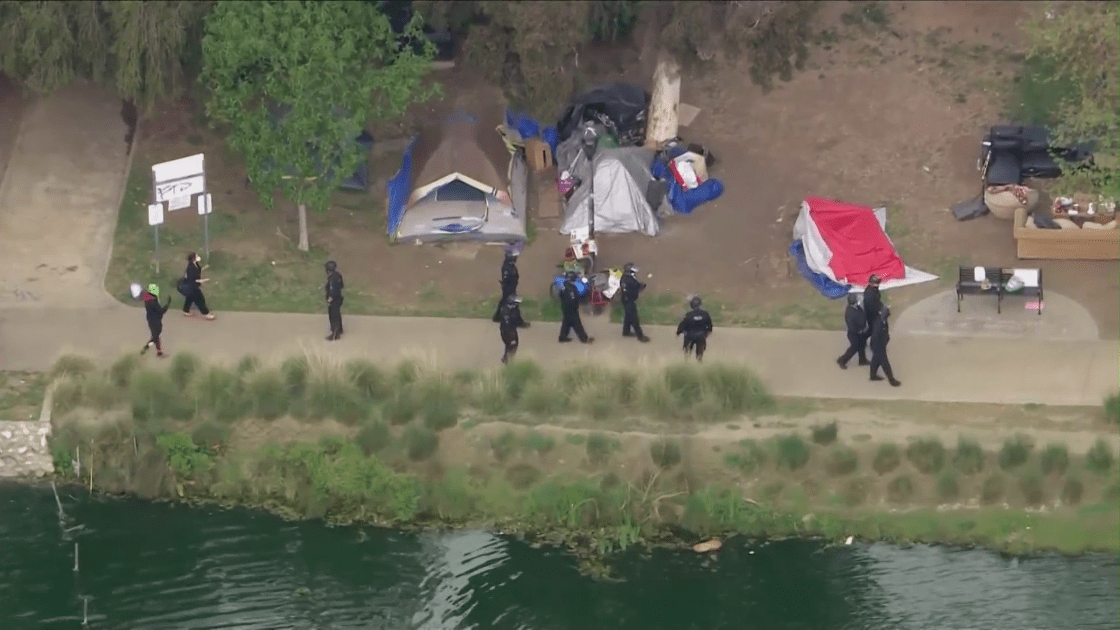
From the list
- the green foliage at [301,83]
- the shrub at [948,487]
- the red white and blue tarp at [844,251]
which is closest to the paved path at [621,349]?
the red white and blue tarp at [844,251]

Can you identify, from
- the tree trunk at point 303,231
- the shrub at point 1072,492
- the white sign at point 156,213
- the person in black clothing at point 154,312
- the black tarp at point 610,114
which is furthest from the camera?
the black tarp at point 610,114

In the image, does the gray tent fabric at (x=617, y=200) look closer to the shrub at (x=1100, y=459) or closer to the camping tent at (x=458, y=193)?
the camping tent at (x=458, y=193)

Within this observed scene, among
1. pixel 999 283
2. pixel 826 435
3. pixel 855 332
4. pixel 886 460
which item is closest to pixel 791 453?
pixel 826 435

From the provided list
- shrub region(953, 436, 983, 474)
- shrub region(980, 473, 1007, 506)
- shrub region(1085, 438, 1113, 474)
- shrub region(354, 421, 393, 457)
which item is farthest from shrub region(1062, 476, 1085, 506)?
shrub region(354, 421, 393, 457)

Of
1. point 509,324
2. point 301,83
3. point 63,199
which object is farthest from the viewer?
point 63,199

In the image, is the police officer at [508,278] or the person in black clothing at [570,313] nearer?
the person in black clothing at [570,313]

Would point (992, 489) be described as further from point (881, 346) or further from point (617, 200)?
point (617, 200)
